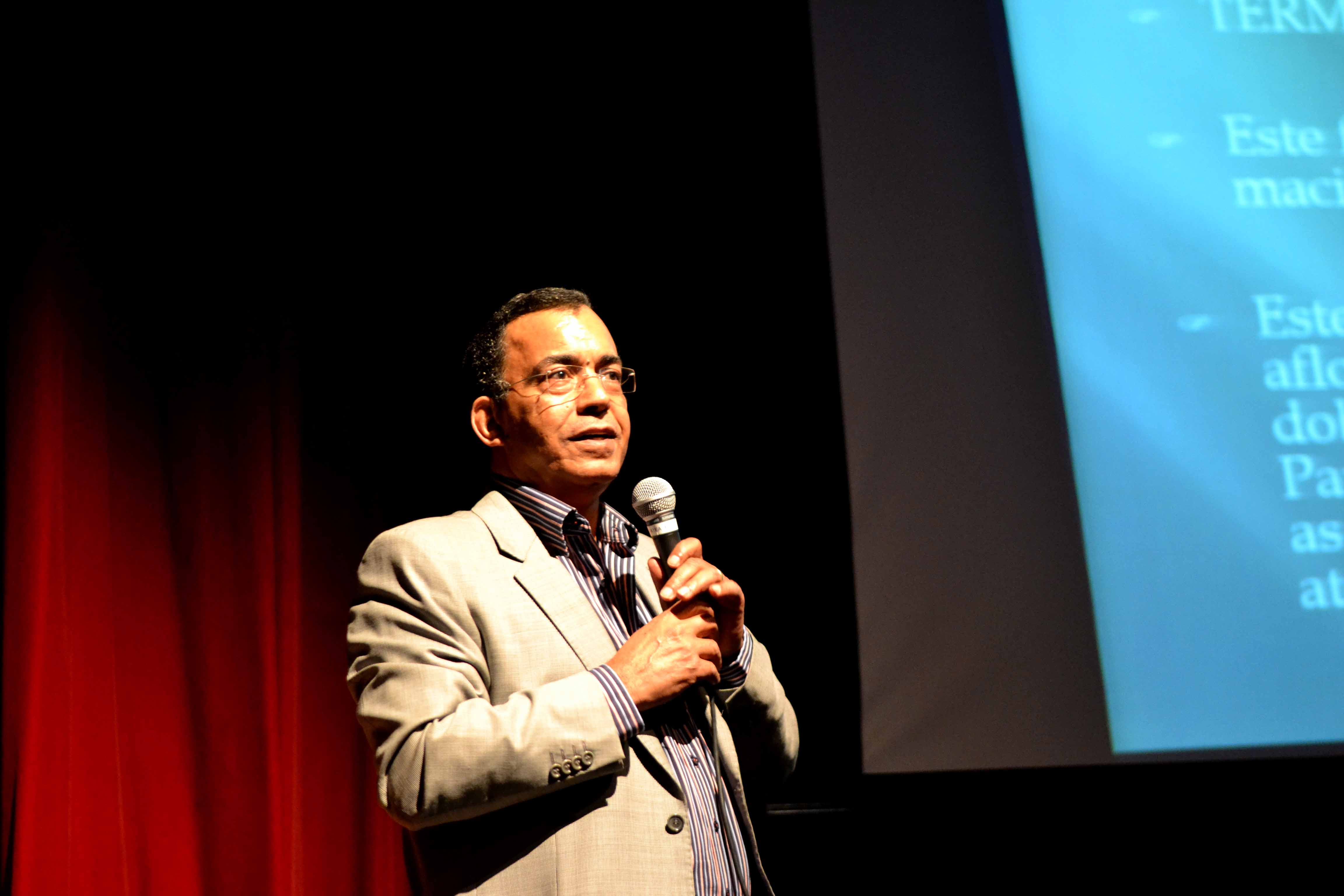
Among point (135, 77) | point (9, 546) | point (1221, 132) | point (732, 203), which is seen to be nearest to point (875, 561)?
point (732, 203)

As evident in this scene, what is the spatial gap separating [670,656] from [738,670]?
267mm

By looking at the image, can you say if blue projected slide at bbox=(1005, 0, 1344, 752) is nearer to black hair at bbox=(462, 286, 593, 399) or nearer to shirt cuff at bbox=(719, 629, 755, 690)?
shirt cuff at bbox=(719, 629, 755, 690)

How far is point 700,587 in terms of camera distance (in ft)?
5.20

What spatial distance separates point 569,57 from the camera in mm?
3107

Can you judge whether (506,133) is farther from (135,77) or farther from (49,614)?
(49,614)

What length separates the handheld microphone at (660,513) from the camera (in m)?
1.68

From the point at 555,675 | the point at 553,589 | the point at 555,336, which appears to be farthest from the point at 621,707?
the point at 555,336

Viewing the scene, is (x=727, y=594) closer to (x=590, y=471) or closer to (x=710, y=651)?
(x=710, y=651)

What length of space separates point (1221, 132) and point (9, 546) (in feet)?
9.54

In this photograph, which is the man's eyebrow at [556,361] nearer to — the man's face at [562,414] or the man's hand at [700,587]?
the man's face at [562,414]

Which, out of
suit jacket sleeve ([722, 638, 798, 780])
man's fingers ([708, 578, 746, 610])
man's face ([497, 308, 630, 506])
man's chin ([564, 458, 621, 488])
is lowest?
suit jacket sleeve ([722, 638, 798, 780])

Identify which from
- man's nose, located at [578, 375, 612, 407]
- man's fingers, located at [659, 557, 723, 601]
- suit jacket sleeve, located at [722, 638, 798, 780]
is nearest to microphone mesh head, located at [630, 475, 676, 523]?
man's fingers, located at [659, 557, 723, 601]

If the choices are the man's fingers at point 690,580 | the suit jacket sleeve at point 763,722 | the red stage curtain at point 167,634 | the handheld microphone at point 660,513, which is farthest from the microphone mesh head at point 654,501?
the red stage curtain at point 167,634

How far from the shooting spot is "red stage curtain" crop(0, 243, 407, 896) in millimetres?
2107
